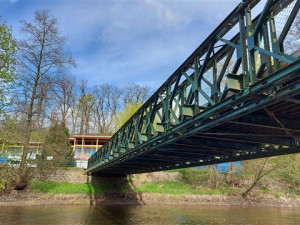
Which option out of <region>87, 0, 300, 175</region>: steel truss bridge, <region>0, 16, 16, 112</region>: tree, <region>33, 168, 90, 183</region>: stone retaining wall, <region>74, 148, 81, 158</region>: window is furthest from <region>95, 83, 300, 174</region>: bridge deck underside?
<region>74, 148, 81, 158</region>: window

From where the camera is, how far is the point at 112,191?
30.7 meters

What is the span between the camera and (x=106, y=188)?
30797 millimetres

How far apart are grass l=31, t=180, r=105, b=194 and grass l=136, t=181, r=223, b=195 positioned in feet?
16.5

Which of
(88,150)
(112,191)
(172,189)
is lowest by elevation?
(112,191)

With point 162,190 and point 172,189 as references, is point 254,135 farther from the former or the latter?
point 172,189

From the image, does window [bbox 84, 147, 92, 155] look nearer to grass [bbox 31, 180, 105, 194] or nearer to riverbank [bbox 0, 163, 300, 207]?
riverbank [bbox 0, 163, 300, 207]

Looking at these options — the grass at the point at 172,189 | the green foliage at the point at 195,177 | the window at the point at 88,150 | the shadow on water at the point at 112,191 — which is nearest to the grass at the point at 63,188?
the shadow on water at the point at 112,191

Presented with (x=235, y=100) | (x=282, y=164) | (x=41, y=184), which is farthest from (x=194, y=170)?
(x=235, y=100)

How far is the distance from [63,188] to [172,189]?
12.4m

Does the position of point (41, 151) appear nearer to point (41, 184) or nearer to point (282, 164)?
point (41, 184)

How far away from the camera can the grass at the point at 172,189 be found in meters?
32.0

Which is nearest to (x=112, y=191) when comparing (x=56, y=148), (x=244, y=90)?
(x=56, y=148)

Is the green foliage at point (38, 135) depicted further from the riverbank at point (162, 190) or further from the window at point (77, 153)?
the window at point (77, 153)

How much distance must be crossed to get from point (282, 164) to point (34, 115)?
94.6ft
